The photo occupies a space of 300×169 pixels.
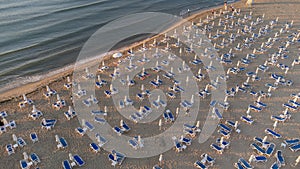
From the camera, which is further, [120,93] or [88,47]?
[88,47]

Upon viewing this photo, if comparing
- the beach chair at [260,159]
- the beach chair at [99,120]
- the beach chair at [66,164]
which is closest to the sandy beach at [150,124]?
the beach chair at [260,159]

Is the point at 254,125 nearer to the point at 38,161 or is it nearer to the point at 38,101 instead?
the point at 38,161

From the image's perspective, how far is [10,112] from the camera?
18406mm

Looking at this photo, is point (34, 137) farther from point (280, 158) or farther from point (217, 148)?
point (280, 158)

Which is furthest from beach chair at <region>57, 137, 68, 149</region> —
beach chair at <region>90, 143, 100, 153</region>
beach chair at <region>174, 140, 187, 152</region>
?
beach chair at <region>174, 140, 187, 152</region>

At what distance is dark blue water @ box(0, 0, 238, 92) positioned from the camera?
2555cm

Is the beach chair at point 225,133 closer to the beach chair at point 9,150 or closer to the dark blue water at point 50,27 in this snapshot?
the beach chair at point 9,150

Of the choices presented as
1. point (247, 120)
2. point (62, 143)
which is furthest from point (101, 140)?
point (247, 120)

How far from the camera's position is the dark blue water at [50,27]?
1006 inches

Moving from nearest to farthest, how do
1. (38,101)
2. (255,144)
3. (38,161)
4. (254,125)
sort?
1. (38,161)
2. (255,144)
3. (254,125)
4. (38,101)

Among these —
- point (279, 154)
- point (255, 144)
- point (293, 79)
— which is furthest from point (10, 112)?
point (293, 79)

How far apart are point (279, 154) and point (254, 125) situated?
2749mm

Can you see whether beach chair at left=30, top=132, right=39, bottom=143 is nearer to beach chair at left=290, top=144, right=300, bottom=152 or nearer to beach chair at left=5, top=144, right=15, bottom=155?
beach chair at left=5, top=144, right=15, bottom=155

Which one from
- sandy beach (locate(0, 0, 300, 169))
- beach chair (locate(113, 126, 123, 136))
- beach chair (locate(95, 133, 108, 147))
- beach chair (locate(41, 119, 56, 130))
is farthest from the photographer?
beach chair (locate(41, 119, 56, 130))
